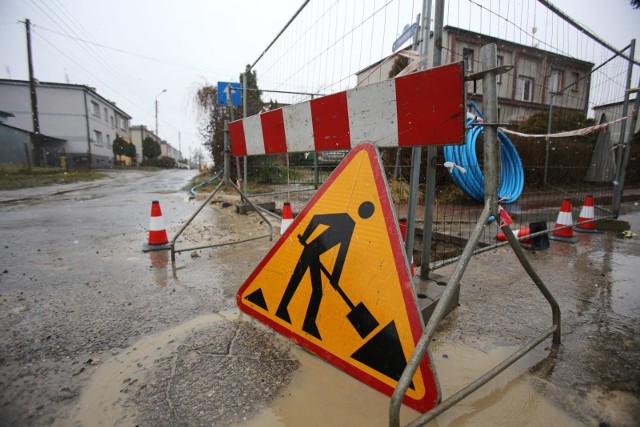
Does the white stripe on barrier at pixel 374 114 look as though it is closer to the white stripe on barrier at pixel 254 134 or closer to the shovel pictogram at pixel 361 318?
the shovel pictogram at pixel 361 318

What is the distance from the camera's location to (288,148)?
229cm

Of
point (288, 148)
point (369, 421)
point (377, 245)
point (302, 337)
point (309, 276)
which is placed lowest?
point (369, 421)

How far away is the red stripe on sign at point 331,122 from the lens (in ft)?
5.77

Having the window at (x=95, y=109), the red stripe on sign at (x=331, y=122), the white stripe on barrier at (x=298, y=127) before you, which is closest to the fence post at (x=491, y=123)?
the red stripe on sign at (x=331, y=122)

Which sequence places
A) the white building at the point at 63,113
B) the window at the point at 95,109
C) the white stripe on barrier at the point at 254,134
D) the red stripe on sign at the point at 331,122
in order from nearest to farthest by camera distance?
the red stripe on sign at the point at 331,122
the white stripe on barrier at the point at 254,134
the white building at the point at 63,113
the window at the point at 95,109

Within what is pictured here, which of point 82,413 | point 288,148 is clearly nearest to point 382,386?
point 82,413

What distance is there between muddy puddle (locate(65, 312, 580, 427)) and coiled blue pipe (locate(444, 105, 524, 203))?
3.34 metres

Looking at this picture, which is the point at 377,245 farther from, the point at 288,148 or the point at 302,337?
the point at 288,148

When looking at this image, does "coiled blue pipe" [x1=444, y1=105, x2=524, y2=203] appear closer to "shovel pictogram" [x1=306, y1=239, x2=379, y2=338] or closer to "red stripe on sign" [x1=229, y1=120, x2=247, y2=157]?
"red stripe on sign" [x1=229, y1=120, x2=247, y2=157]

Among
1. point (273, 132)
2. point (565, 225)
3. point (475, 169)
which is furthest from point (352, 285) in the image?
point (475, 169)

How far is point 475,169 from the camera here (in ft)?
17.1

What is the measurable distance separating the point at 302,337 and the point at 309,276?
1.07 ft

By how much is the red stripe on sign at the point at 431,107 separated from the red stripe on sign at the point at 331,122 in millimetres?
347

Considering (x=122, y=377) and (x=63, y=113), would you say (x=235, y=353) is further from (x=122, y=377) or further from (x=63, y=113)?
(x=63, y=113)
